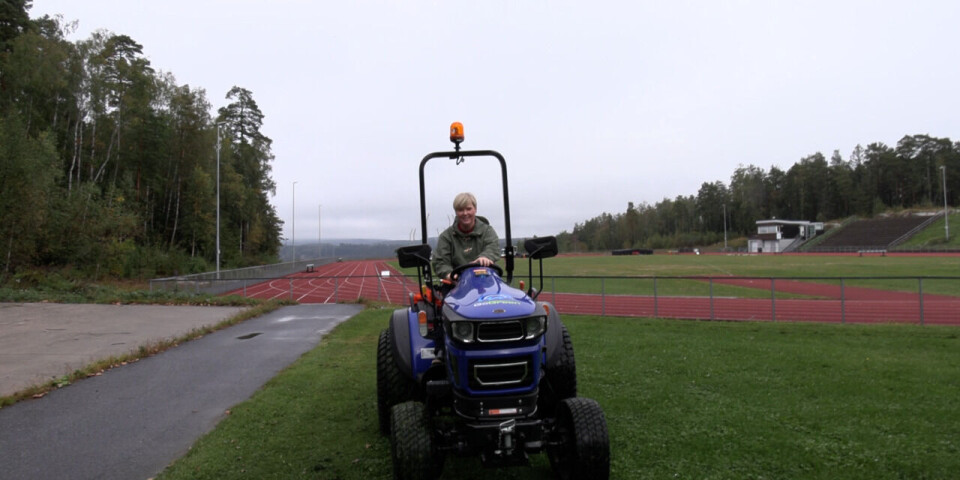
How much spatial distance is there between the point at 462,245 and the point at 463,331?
127cm

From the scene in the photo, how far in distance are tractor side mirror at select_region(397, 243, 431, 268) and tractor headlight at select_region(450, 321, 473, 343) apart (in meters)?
0.82

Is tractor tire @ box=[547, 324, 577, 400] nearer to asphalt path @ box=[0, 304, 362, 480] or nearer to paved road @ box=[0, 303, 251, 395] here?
asphalt path @ box=[0, 304, 362, 480]

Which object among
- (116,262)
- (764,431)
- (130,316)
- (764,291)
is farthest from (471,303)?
(116,262)

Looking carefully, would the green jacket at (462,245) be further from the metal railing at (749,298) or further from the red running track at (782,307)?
the red running track at (782,307)

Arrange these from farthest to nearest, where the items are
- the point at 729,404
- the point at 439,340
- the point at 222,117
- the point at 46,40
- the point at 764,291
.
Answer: the point at 222,117 → the point at 46,40 → the point at 764,291 → the point at 729,404 → the point at 439,340

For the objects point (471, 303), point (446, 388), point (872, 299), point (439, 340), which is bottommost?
point (872, 299)

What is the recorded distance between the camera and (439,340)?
3.85 m

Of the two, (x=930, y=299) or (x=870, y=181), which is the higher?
(x=870, y=181)

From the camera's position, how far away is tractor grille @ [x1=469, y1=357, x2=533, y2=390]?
3215mm

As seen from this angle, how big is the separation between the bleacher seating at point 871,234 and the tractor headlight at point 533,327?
277ft

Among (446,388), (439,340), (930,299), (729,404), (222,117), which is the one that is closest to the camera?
(446,388)

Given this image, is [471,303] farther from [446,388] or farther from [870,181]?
[870,181]

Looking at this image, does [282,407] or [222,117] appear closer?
[282,407]

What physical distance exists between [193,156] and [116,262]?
17.9 metres
